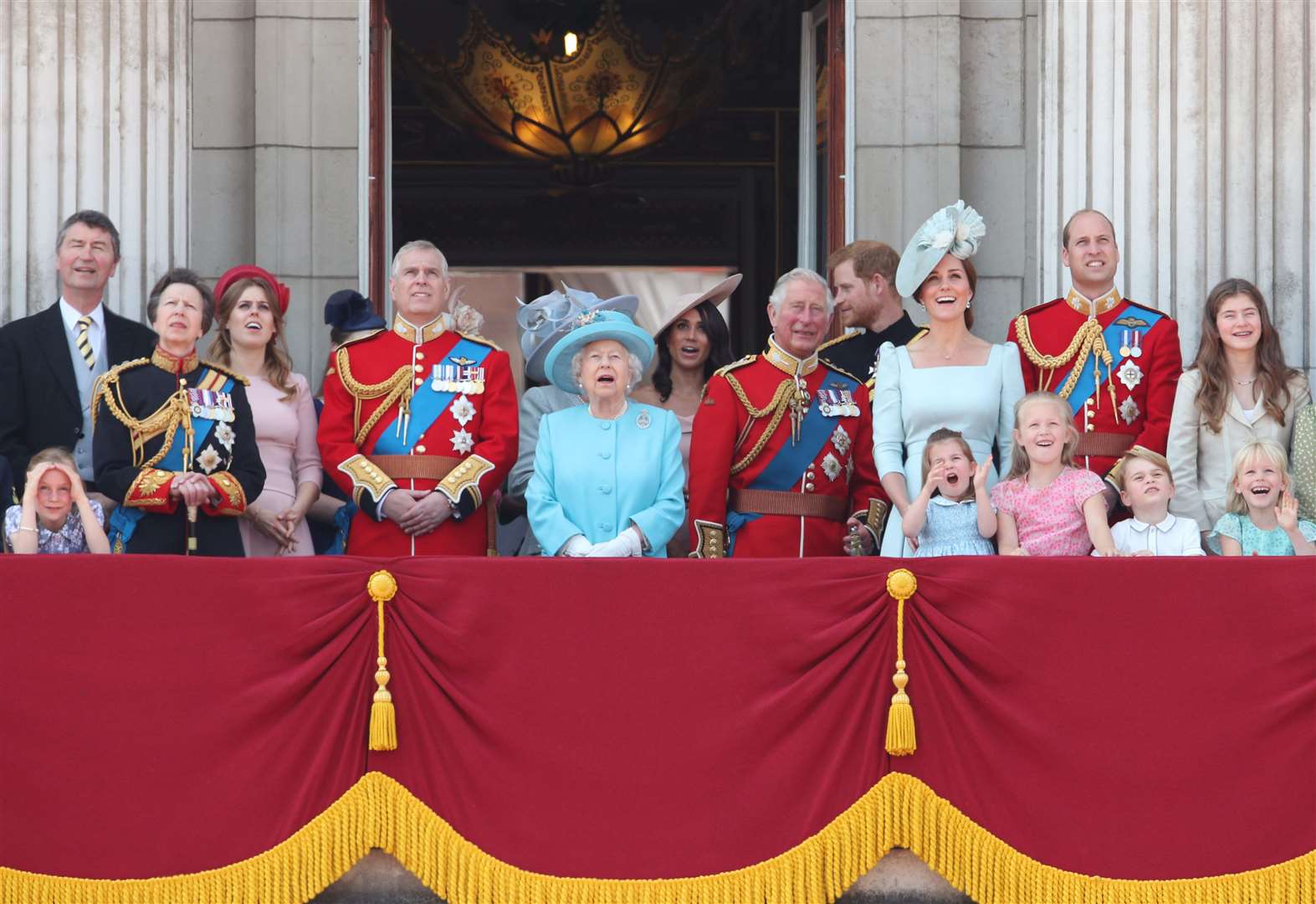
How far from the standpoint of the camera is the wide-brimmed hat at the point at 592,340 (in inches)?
273

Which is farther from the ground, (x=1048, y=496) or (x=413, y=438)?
(x=413, y=438)

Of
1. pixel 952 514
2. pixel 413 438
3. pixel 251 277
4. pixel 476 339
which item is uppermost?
pixel 251 277

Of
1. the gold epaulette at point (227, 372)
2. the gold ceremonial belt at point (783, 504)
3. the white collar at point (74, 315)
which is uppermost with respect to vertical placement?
the white collar at point (74, 315)

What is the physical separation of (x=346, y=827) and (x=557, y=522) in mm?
1288

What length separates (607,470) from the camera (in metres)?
6.72

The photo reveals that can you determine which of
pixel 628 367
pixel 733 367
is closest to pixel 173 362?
pixel 628 367

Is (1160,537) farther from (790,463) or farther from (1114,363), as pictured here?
(790,463)

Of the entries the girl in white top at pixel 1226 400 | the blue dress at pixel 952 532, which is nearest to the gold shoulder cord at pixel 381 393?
the blue dress at pixel 952 532

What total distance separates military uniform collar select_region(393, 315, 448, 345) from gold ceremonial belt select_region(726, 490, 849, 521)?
1153 mm

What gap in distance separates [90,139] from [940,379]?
377 centimetres

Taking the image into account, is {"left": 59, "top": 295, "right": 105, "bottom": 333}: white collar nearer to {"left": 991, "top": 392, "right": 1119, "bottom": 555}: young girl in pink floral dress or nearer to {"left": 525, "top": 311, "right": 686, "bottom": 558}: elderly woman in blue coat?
{"left": 525, "top": 311, "right": 686, "bottom": 558}: elderly woman in blue coat

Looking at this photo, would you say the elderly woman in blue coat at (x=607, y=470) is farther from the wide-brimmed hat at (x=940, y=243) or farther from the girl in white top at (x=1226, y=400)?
the girl in white top at (x=1226, y=400)

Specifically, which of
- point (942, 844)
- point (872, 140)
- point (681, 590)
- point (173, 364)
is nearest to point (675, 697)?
point (681, 590)

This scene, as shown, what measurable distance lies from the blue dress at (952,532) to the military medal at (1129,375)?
96 cm
